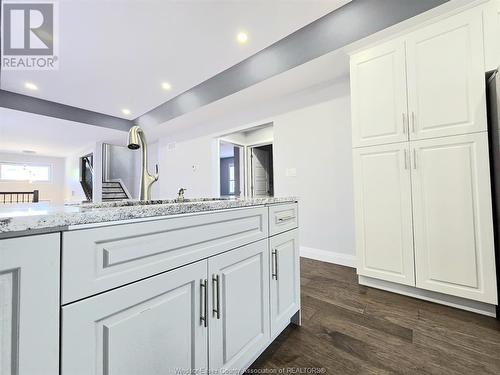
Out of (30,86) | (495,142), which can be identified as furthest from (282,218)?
(30,86)

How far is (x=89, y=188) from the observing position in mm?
7141

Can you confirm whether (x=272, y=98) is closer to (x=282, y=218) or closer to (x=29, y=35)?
(x=282, y=218)

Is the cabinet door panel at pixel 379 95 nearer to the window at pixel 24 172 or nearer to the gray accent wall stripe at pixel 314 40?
Answer: the gray accent wall stripe at pixel 314 40

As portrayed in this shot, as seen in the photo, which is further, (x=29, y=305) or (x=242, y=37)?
(x=242, y=37)

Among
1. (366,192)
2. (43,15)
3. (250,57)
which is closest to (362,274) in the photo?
(366,192)

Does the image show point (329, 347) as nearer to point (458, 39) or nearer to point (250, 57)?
point (458, 39)

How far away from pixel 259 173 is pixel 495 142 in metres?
3.90

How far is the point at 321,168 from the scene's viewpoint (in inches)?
111

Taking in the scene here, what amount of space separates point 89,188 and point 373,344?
8411 millimetres

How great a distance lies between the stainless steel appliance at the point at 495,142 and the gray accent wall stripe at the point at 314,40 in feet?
2.36

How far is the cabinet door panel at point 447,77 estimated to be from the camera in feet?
5.04

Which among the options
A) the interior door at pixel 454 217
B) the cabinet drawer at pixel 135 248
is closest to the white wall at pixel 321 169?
the interior door at pixel 454 217

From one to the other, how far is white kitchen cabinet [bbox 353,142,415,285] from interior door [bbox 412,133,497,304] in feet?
0.22

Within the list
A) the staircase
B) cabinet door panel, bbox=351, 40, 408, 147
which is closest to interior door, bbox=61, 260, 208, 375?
cabinet door panel, bbox=351, 40, 408, 147
